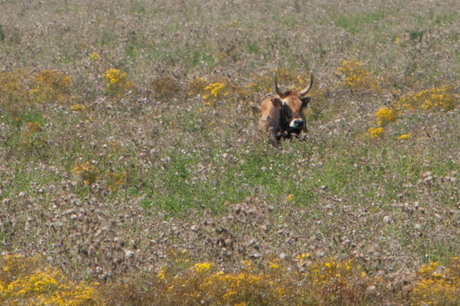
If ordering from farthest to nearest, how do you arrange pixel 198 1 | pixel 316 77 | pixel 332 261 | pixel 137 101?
pixel 198 1
pixel 316 77
pixel 137 101
pixel 332 261

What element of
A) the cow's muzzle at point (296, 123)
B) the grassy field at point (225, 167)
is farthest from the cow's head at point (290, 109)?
the grassy field at point (225, 167)

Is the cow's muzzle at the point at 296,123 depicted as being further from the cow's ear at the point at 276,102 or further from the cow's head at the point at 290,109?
the cow's ear at the point at 276,102

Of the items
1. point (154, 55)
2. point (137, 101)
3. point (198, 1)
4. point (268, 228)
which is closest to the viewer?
point (268, 228)

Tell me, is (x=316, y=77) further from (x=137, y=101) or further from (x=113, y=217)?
(x=113, y=217)

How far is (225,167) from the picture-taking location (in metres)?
11.2

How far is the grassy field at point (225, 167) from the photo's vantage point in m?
7.30

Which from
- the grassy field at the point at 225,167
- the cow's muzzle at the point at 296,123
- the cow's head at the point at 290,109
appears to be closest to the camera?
the grassy field at the point at 225,167

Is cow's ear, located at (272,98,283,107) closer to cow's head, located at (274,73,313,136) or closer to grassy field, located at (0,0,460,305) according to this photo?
cow's head, located at (274,73,313,136)

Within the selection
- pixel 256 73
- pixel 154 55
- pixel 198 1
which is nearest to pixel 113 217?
pixel 256 73

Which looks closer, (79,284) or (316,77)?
(79,284)

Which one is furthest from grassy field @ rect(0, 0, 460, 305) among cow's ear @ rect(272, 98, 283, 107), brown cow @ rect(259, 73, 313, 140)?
cow's ear @ rect(272, 98, 283, 107)

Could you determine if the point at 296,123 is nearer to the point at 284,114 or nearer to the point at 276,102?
the point at 284,114

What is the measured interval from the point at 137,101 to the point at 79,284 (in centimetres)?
826

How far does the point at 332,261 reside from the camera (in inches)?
292
